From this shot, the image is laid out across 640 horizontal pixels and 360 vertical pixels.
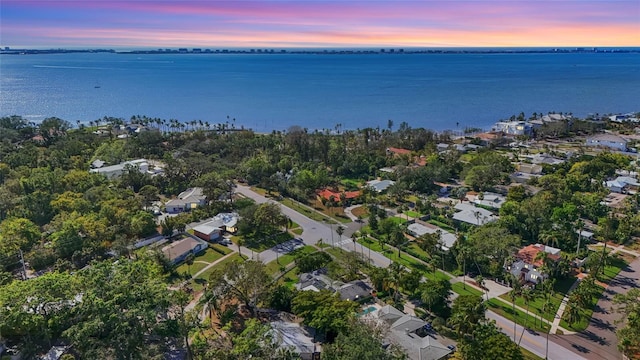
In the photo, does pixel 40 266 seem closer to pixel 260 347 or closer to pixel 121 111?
pixel 260 347

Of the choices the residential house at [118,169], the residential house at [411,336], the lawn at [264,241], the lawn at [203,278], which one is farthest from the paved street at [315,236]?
the residential house at [118,169]

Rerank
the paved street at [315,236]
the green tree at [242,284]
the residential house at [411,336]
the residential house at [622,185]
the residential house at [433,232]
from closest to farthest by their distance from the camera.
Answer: the residential house at [411,336] → the green tree at [242,284] → the paved street at [315,236] → the residential house at [433,232] → the residential house at [622,185]

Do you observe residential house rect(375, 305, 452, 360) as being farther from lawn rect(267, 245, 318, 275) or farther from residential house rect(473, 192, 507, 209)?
residential house rect(473, 192, 507, 209)

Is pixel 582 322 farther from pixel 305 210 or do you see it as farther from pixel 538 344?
pixel 305 210

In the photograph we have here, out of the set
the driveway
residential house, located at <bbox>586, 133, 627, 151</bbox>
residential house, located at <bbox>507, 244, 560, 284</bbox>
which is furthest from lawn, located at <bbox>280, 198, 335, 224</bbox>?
residential house, located at <bbox>586, 133, 627, 151</bbox>

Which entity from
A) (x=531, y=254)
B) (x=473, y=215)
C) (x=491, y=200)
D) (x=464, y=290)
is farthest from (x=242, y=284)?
(x=491, y=200)

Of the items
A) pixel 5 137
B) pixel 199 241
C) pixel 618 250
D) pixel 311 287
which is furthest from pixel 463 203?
pixel 5 137

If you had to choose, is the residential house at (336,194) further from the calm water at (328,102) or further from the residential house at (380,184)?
the calm water at (328,102)
